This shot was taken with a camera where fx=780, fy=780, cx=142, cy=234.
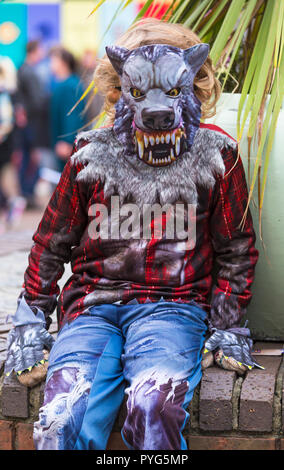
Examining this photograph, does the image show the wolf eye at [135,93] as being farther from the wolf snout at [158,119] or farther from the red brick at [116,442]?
the red brick at [116,442]

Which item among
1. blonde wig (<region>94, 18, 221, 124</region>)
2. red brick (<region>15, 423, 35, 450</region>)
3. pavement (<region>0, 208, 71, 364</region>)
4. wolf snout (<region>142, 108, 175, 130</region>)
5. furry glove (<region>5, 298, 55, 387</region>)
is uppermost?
blonde wig (<region>94, 18, 221, 124</region>)

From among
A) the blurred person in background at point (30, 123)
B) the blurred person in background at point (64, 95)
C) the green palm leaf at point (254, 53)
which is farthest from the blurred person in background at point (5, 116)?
the green palm leaf at point (254, 53)

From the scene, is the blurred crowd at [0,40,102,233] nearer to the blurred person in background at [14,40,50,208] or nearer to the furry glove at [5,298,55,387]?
the blurred person in background at [14,40,50,208]

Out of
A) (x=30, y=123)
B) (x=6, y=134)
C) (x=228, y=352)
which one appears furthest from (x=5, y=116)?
(x=228, y=352)

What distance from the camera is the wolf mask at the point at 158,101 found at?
2.51 m

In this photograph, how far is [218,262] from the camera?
270 centimetres

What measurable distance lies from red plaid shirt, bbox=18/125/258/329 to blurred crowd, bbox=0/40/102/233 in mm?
5166

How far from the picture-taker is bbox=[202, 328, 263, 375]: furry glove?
97.6 inches

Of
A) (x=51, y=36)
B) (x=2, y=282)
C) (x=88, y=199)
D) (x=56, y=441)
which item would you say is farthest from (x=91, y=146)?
(x=51, y=36)

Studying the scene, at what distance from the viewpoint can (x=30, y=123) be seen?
9.70m

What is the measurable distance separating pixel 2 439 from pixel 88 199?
2.78 feet

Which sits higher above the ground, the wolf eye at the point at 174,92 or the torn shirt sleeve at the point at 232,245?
the wolf eye at the point at 174,92

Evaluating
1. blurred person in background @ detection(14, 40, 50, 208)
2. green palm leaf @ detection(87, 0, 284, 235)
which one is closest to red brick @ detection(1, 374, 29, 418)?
green palm leaf @ detection(87, 0, 284, 235)

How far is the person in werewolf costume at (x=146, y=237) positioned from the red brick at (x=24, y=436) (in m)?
0.16
